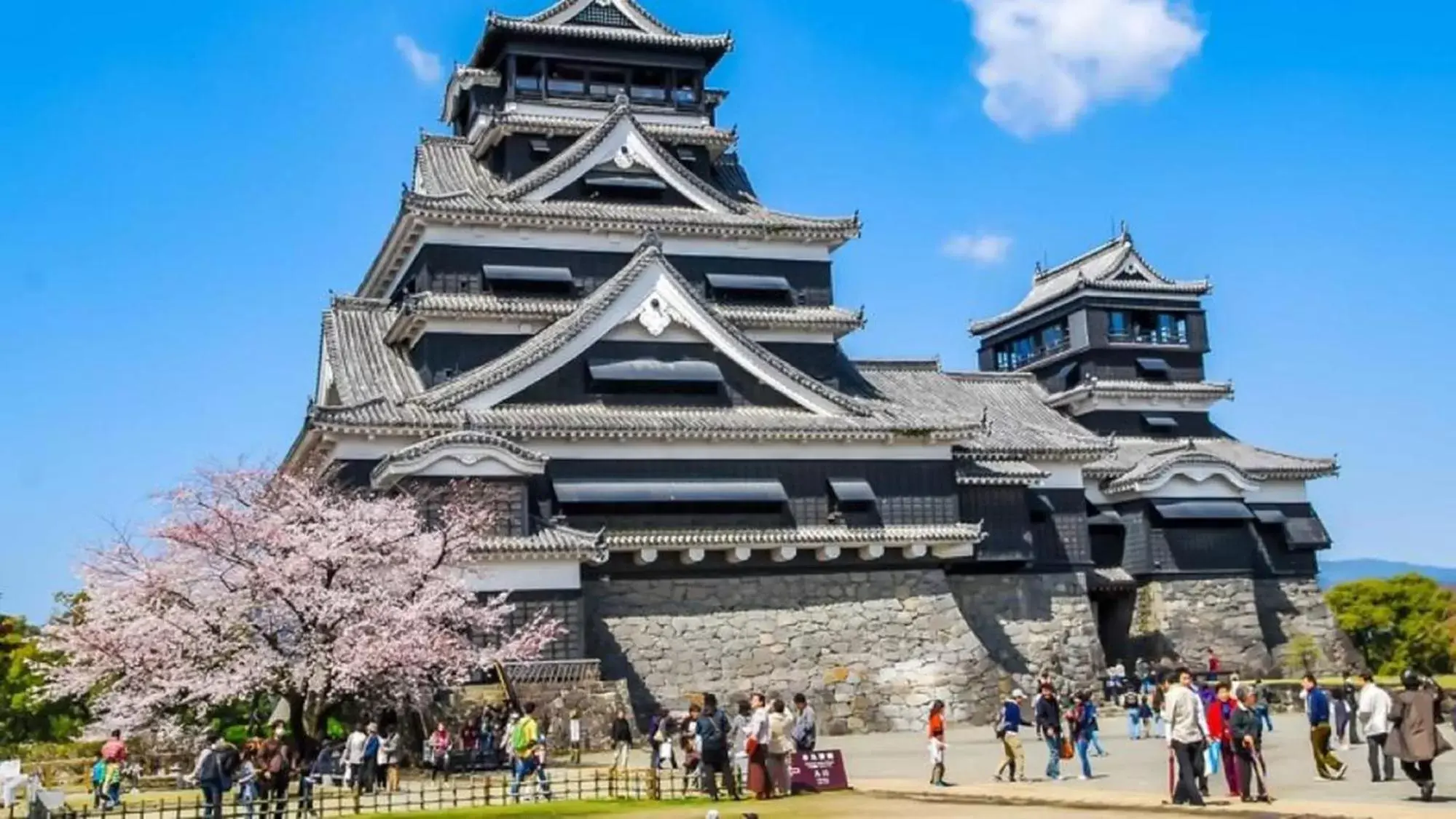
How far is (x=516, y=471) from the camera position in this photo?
104ft

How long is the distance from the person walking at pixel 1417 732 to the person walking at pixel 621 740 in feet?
37.5

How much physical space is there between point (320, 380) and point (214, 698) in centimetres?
1837

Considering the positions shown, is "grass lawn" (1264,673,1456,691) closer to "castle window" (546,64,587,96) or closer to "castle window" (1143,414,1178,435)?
"castle window" (1143,414,1178,435)

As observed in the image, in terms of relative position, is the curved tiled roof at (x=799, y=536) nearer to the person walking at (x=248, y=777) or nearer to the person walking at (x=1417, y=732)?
the person walking at (x=248, y=777)

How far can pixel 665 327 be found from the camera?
118ft

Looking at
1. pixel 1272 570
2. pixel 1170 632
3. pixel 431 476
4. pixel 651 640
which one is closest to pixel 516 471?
pixel 431 476

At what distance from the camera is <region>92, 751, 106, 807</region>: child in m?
23.2

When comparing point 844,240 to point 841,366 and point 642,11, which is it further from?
point 642,11

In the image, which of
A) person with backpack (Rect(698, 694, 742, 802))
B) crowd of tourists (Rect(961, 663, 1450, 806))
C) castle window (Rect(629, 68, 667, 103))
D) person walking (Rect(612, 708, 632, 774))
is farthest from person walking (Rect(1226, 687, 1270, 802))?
castle window (Rect(629, 68, 667, 103))

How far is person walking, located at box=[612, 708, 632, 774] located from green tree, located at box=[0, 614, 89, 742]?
19.6m

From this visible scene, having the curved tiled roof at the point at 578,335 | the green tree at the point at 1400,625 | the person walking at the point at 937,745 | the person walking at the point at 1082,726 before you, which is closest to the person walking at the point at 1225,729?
the person walking at the point at 1082,726

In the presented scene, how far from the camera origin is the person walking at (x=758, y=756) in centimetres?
2059

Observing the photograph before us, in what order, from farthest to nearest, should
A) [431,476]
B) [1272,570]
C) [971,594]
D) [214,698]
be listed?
[1272,570], [971,594], [431,476], [214,698]

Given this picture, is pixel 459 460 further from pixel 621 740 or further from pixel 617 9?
pixel 617 9
